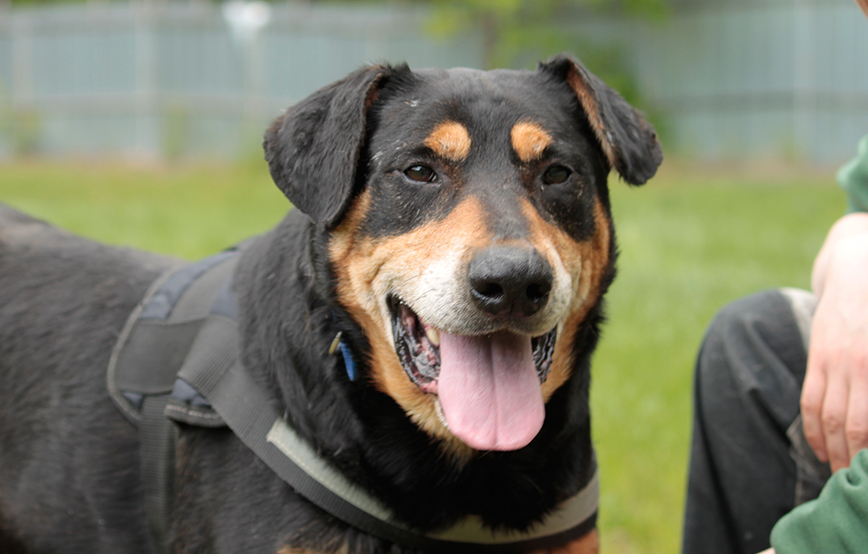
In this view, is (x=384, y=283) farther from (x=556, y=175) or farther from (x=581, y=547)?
(x=581, y=547)

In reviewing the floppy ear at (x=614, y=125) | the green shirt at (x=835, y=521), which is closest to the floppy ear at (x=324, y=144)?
the floppy ear at (x=614, y=125)

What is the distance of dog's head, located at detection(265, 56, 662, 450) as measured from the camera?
224 cm

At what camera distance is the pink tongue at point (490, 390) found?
7.38ft

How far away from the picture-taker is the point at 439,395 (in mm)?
2297

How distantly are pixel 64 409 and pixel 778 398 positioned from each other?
2.31 meters

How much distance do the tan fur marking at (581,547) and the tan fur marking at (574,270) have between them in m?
0.43

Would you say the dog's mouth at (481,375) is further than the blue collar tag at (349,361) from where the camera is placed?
No

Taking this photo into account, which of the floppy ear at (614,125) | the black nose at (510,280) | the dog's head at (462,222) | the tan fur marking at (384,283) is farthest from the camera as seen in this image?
the floppy ear at (614,125)

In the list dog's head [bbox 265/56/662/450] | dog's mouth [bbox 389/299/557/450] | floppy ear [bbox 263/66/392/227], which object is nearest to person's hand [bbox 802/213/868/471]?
dog's head [bbox 265/56/662/450]

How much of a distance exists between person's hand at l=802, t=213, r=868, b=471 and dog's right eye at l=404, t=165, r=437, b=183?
1.17m

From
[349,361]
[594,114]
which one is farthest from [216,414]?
[594,114]

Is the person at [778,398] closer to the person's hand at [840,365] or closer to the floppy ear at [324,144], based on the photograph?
the person's hand at [840,365]

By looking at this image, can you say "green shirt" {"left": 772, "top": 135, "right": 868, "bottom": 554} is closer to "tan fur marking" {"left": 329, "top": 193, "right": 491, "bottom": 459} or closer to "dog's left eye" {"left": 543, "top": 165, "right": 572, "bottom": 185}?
"tan fur marking" {"left": 329, "top": 193, "right": 491, "bottom": 459}

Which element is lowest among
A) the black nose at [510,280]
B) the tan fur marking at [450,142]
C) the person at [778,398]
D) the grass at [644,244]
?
the grass at [644,244]
